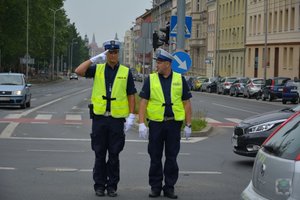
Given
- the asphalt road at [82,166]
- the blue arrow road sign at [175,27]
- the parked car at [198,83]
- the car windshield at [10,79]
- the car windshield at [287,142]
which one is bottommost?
the parked car at [198,83]

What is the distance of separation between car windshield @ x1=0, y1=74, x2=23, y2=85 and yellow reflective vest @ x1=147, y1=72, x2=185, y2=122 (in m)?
21.9

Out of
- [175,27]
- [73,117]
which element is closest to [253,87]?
[73,117]

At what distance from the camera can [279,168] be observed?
18.0 ft

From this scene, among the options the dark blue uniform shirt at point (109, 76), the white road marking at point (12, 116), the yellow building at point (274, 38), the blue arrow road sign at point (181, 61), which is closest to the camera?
the dark blue uniform shirt at point (109, 76)

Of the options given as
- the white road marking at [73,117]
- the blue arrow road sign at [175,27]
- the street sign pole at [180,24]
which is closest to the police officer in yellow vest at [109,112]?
the street sign pole at [180,24]

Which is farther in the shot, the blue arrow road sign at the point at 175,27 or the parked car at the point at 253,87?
the parked car at the point at 253,87

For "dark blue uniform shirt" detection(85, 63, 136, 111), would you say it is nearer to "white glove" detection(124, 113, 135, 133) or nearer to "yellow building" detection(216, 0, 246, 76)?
"white glove" detection(124, 113, 135, 133)

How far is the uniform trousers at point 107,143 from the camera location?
9.48 m

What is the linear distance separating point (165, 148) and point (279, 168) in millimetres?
4188

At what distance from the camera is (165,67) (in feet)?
31.3

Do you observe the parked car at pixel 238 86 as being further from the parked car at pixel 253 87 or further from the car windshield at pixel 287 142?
the car windshield at pixel 287 142

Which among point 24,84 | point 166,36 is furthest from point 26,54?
point 166,36

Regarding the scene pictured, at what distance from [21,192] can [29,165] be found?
275 centimetres

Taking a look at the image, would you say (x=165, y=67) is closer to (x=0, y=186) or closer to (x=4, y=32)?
(x=0, y=186)
